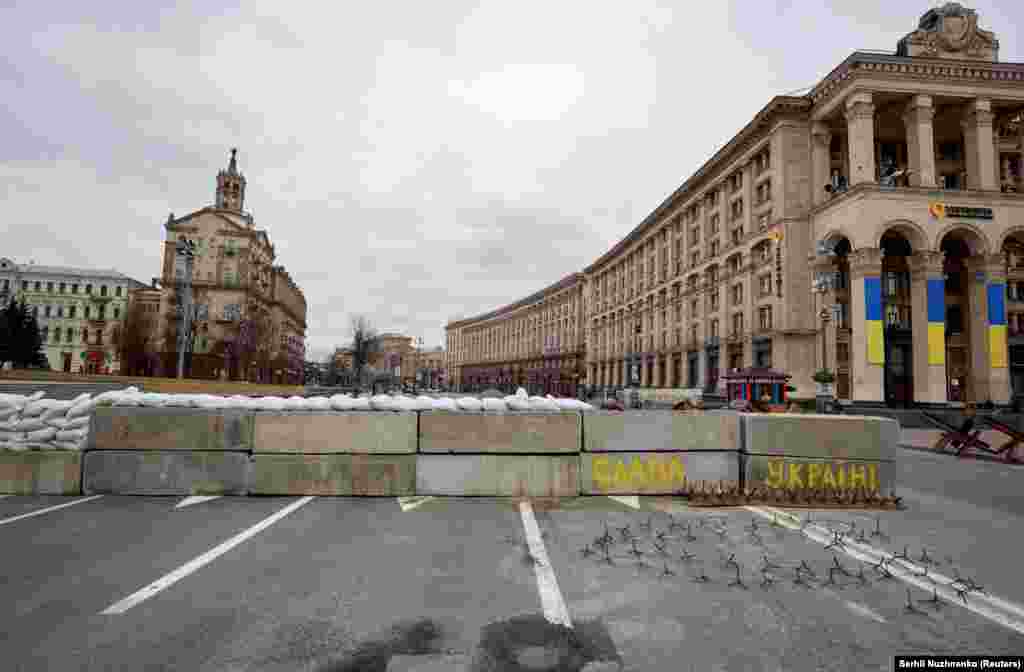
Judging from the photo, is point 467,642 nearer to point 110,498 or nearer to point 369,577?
point 369,577

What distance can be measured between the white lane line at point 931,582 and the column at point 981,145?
4419cm

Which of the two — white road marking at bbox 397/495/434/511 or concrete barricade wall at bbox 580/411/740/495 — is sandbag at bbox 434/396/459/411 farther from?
concrete barricade wall at bbox 580/411/740/495

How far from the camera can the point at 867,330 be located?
106 ft

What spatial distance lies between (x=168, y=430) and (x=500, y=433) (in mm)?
5266

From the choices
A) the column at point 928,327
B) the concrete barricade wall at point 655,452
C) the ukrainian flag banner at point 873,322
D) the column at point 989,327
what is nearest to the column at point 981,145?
the column at point 989,327

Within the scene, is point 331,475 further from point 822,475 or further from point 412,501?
point 822,475

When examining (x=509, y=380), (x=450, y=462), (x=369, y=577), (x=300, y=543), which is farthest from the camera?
(x=509, y=380)

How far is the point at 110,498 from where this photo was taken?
23.1 feet

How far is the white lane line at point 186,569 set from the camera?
12.0ft

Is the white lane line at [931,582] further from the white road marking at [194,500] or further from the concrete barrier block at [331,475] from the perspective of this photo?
the white road marking at [194,500]

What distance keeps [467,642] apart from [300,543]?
287 centimetres

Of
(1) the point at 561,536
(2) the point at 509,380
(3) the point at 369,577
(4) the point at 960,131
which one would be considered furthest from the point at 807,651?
(2) the point at 509,380

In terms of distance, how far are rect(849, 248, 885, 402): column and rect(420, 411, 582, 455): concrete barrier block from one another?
111 feet

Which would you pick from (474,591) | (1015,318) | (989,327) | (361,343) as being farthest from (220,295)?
(1015,318)
